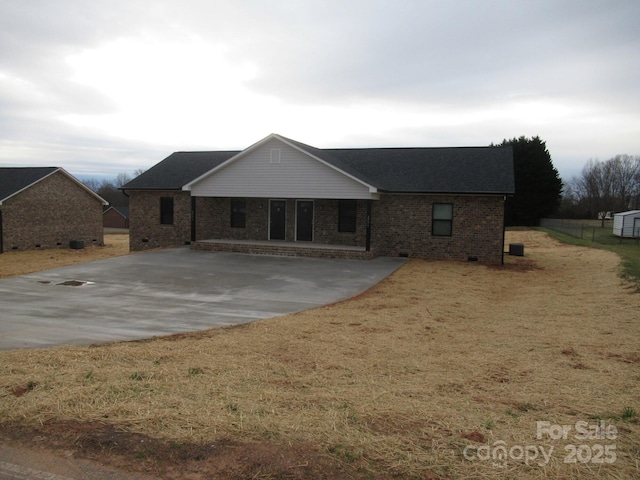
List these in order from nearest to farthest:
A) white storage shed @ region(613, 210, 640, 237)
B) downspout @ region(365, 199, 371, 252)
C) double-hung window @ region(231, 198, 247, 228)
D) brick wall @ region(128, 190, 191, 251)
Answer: downspout @ region(365, 199, 371, 252) → double-hung window @ region(231, 198, 247, 228) → brick wall @ region(128, 190, 191, 251) → white storage shed @ region(613, 210, 640, 237)

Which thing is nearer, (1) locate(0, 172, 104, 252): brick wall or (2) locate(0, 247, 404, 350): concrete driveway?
(2) locate(0, 247, 404, 350): concrete driveway

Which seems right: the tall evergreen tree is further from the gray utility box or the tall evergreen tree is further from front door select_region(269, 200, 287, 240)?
front door select_region(269, 200, 287, 240)

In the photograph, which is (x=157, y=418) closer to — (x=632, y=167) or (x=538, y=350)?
(x=538, y=350)

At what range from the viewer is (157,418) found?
4348 mm

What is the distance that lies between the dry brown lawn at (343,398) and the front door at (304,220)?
13.0 metres

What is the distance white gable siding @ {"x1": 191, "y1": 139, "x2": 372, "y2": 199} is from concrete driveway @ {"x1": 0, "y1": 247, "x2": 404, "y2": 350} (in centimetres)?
278

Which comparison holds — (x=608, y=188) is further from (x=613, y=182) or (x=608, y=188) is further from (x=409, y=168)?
(x=409, y=168)

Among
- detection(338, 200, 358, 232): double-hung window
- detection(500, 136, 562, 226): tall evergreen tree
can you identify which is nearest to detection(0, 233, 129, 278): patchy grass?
detection(338, 200, 358, 232): double-hung window

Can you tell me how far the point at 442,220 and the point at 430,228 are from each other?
588 mm

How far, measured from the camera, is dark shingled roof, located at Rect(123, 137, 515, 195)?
65.0 ft

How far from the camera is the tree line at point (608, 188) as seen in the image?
6788 cm

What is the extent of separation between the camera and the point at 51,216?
31125mm

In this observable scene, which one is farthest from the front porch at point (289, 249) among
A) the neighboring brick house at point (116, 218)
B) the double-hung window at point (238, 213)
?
the neighboring brick house at point (116, 218)

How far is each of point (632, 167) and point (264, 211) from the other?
86.3 metres
